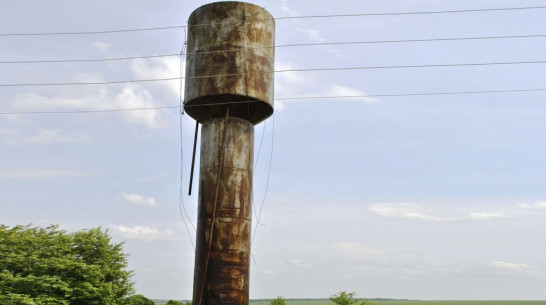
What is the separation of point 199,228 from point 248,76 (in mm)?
4965

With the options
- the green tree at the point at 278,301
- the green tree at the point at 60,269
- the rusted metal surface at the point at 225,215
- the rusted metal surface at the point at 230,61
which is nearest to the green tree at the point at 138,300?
the green tree at the point at 60,269

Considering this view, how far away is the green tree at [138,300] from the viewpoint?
116 ft

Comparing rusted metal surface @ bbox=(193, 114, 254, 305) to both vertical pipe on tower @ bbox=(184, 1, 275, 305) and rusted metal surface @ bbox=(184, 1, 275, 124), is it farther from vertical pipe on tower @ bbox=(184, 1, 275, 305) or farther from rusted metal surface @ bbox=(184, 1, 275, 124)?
rusted metal surface @ bbox=(184, 1, 275, 124)

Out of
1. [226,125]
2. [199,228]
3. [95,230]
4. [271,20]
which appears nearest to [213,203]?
[199,228]

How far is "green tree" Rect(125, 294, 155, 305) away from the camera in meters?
35.3

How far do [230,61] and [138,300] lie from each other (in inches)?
954

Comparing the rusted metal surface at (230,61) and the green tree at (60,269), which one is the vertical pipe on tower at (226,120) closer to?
the rusted metal surface at (230,61)

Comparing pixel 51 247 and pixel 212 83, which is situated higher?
pixel 212 83

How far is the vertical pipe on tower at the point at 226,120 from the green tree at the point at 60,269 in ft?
61.0

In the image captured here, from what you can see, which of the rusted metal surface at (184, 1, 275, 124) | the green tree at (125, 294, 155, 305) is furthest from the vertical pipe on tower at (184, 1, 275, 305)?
the green tree at (125, 294, 155, 305)

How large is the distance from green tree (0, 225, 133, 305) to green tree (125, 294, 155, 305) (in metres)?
0.43

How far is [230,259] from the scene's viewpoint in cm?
1583

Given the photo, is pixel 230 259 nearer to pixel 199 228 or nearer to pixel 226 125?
pixel 199 228

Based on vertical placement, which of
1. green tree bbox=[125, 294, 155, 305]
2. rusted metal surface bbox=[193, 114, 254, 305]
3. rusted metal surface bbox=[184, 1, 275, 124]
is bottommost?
green tree bbox=[125, 294, 155, 305]
